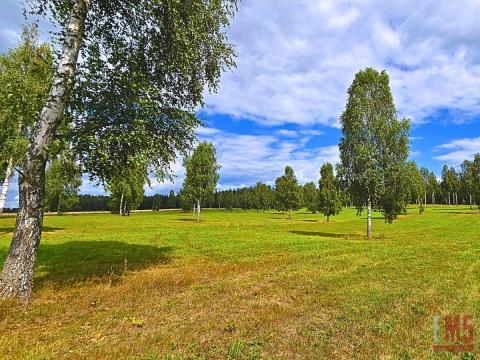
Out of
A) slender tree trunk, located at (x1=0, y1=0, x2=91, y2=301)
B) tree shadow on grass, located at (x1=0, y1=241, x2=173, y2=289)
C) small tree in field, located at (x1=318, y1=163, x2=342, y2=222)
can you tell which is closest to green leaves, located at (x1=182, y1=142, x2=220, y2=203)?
small tree in field, located at (x1=318, y1=163, x2=342, y2=222)

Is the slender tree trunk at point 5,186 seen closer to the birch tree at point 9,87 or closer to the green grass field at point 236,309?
the birch tree at point 9,87

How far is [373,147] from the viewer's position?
32969 millimetres

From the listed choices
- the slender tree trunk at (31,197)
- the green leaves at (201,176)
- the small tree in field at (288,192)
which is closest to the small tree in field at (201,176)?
the green leaves at (201,176)

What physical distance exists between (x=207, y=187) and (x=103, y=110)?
56724 millimetres

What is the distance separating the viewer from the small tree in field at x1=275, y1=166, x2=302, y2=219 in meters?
93.9

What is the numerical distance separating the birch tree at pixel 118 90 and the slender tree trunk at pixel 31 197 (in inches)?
1.0

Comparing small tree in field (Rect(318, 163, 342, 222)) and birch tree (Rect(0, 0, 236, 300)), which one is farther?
small tree in field (Rect(318, 163, 342, 222))

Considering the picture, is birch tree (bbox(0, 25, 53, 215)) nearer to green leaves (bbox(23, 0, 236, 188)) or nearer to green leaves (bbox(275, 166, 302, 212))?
green leaves (bbox(23, 0, 236, 188))

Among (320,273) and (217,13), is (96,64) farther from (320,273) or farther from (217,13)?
(320,273)

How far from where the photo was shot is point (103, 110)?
12070 mm

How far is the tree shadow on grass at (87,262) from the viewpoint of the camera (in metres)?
12.9

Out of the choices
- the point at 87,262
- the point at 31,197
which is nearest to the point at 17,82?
the point at 87,262

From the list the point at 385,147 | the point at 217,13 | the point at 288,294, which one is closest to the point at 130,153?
the point at 217,13

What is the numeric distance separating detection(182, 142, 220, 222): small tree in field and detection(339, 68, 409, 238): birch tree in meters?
37.4
